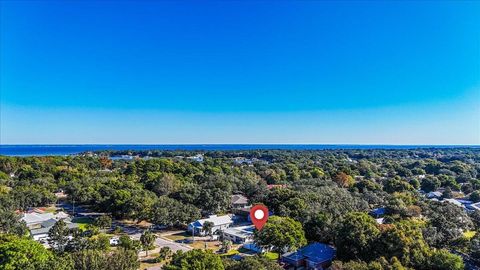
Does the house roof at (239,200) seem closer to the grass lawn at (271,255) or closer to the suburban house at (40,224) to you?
the grass lawn at (271,255)

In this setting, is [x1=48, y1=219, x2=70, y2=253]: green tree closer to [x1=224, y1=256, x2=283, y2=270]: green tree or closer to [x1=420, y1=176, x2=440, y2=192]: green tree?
[x1=224, y1=256, x2=283, y2=270]: green tree

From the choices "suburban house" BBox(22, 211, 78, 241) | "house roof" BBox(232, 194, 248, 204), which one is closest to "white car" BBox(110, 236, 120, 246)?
"suburban house" BBox(22, 211, 78, 241)

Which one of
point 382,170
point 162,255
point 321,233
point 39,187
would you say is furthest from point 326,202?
point 382,170

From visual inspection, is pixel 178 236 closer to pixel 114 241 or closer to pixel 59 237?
pixel 114 241

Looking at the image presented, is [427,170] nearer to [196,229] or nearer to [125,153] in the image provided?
[196,229]

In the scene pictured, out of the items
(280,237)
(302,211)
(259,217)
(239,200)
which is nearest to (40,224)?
(259,217)

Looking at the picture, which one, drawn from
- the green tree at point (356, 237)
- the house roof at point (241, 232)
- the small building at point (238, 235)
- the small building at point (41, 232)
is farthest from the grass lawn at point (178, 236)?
the green tree at point (356, 237)
